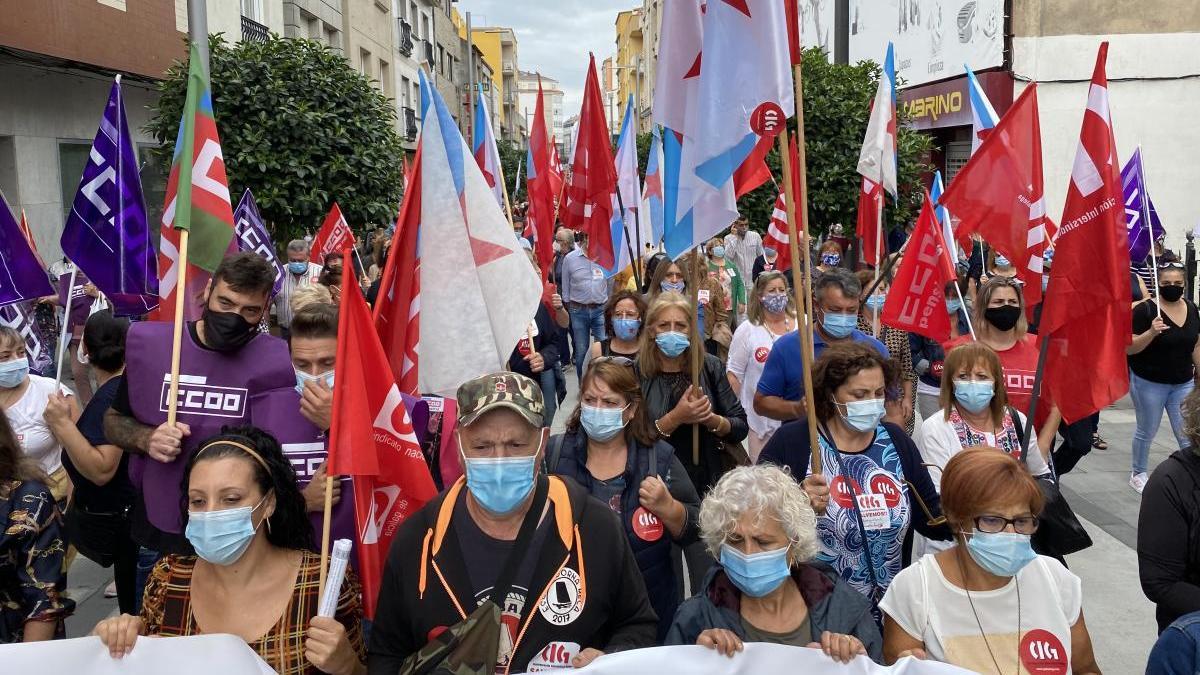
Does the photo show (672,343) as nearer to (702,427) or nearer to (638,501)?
(702,427)

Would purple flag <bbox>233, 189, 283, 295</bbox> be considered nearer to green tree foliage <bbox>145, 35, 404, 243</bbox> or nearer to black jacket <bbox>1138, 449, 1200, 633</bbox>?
green tree foliage <bbox>145, 35, 404, 243</bbox>

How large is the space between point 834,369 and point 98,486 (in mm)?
3184

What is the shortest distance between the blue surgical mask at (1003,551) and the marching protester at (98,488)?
11.1 ft

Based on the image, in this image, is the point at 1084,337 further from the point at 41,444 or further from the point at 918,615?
the point at 41,444

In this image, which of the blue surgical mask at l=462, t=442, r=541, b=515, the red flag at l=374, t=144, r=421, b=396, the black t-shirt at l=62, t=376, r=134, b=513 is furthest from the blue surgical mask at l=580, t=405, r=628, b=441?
the black t-shirt at l=62, t=376, r=134, b=513

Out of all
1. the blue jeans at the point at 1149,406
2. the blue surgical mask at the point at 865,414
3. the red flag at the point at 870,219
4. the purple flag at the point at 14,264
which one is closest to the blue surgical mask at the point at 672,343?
the blue surgical mask at the point at 865,414

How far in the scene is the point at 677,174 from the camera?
4840mm

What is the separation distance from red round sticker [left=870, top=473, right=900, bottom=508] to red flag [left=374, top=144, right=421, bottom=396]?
1.81 m

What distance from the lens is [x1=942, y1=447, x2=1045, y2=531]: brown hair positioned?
300cm

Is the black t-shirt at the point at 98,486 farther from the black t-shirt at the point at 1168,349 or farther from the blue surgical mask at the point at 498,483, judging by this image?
the black t-shirt at the point at 1168,349

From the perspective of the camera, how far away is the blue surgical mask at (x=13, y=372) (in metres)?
4.80

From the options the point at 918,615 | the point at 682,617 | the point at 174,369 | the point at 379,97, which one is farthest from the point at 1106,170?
the point at 379,97

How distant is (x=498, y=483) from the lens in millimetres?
2770

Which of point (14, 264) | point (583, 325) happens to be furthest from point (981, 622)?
point (583, 325)
